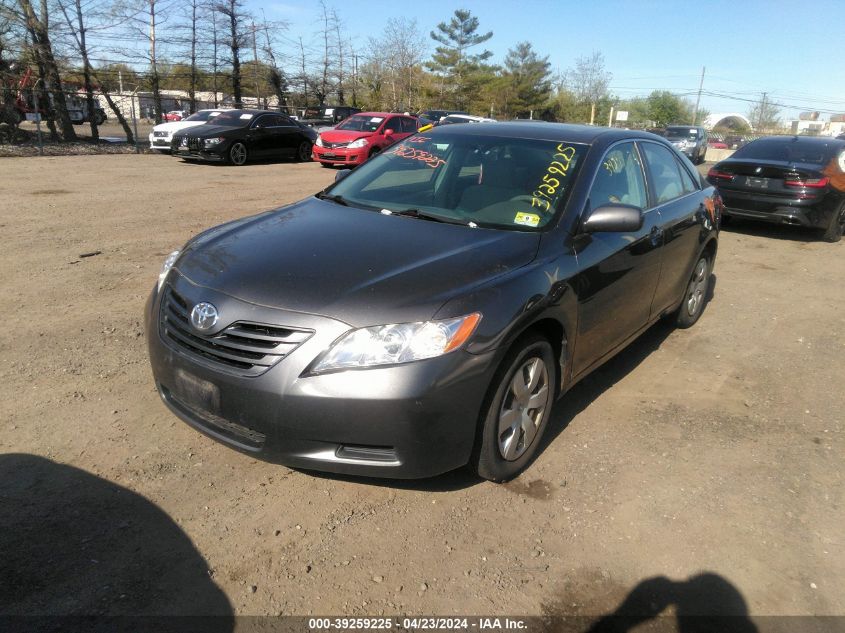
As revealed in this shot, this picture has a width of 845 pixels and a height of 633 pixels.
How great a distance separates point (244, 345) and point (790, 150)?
34.0 ft

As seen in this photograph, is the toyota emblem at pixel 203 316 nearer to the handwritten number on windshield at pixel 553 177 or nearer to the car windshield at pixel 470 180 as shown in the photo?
the car windshield at pixel 470 180

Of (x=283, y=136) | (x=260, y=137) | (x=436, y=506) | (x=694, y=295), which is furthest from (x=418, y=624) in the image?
(x=283, y=136)

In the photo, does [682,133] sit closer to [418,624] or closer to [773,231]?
[773,231]

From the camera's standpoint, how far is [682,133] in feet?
95.5

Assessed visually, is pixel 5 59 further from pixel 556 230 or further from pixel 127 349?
pixel 556 230

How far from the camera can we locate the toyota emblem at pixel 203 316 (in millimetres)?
2748

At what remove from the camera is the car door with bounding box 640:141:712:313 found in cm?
451

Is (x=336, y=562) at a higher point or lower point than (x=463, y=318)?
lower

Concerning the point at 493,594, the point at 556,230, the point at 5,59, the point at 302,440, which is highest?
the point at 5,59

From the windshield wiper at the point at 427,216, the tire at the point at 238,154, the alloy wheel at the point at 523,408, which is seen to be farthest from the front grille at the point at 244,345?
the tire at the point at 238,154

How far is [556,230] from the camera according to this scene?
133 inches

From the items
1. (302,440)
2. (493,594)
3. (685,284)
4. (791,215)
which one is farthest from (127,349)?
(791,215)

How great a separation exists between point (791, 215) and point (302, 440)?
30.6ft

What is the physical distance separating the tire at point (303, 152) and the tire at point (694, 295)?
52.0ft
